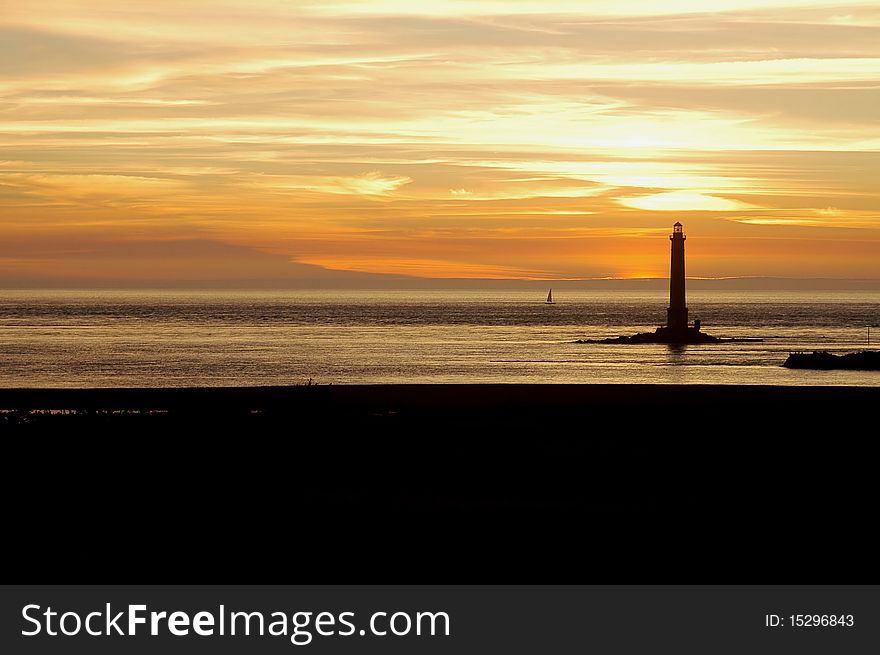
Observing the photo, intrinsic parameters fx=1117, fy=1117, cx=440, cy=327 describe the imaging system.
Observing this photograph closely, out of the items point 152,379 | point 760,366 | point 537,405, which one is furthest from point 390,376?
point 537,405

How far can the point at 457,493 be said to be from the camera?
13.0 meters

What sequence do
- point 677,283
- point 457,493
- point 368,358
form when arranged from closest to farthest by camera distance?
point 457,493, point 368,358, point 677,283

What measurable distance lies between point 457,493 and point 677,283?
222ft

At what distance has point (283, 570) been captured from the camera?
945cm

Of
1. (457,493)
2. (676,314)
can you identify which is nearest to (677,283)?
(676,314)

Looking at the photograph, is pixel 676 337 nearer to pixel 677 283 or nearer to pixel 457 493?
pixel 677 283

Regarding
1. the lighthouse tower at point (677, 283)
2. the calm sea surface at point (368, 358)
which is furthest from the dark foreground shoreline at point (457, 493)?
the lighthouse tower at point (677, 283)

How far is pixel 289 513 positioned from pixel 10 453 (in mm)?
5686

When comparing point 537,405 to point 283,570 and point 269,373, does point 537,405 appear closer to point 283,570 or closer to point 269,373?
point 283,570

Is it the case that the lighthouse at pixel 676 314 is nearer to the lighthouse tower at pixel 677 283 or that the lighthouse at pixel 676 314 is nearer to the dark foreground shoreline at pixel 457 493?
the lighthouse tower at pixel 677 283

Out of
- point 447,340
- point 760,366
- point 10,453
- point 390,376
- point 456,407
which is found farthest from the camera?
point 447,340

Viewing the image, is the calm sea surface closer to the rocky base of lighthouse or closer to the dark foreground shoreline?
the rocky base of lighthouse

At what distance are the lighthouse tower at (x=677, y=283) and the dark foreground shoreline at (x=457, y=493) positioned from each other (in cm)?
5532

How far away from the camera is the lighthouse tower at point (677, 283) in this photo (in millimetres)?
77062
